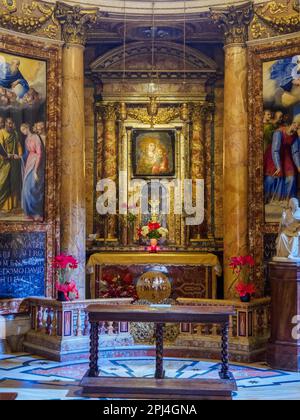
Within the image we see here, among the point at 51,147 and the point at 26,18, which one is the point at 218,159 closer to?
the point at 51,147

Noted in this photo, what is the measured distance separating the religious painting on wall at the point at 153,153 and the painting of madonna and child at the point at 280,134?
2.82m

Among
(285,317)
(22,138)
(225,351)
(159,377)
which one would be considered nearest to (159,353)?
(159,377)

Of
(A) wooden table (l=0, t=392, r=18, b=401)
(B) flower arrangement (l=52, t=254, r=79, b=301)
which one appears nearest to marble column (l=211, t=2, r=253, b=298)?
(B) flower arrangement (l=52, t=254, r=79, b=301)

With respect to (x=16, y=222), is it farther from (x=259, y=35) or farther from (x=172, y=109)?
(x=259, y=35)

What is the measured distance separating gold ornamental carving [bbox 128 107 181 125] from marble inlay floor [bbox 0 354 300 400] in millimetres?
5701

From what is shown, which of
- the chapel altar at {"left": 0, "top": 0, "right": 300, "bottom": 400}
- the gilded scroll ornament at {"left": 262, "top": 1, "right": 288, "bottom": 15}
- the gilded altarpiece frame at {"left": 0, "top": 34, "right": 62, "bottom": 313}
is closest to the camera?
the chapel altar at {"left": 0, "top": 0, "right": 300, "bottom": 400}

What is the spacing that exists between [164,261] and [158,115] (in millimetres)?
3334

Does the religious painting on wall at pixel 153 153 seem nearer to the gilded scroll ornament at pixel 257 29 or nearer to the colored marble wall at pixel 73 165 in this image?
the colored marble wall at pixel 73 165

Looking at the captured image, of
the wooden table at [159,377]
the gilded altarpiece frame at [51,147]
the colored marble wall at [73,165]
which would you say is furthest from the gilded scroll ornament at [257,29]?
the wooden table at [159,377]

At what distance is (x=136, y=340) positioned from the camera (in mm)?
10867

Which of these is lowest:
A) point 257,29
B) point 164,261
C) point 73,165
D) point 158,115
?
point 164,261

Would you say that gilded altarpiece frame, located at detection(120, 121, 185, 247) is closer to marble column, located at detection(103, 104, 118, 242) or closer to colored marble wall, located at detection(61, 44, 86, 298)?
marble column, located at detection(103, 104, 118, 242)

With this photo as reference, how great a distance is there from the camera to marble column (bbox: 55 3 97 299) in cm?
1177

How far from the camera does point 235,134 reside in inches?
466
